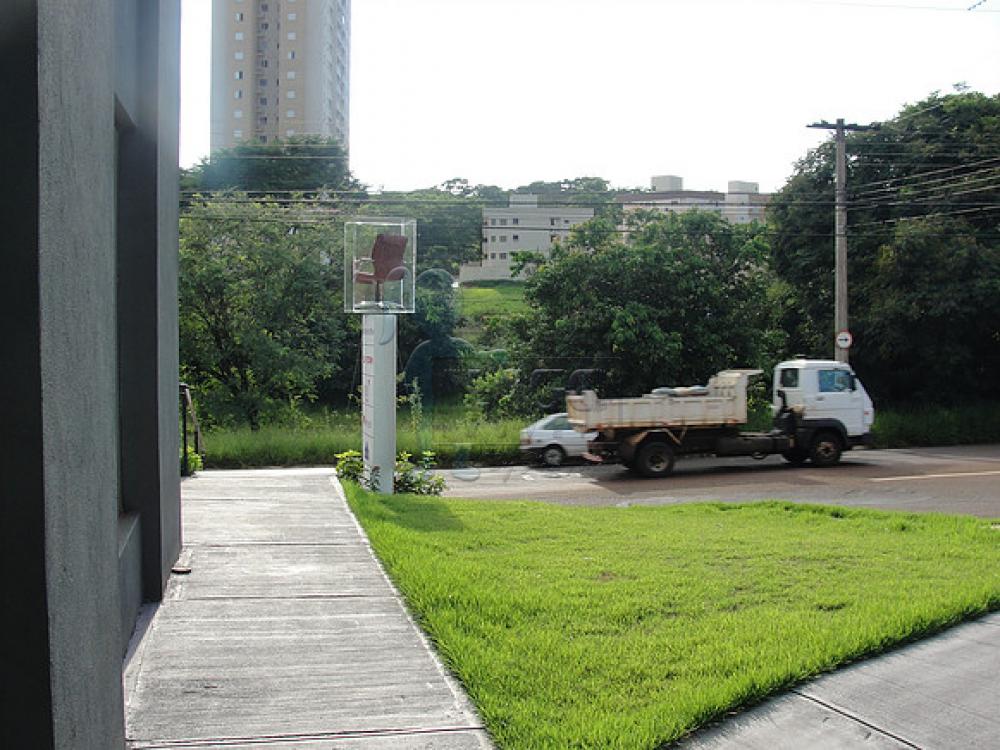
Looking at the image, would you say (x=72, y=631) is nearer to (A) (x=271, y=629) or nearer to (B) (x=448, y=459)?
(A) (x=271, y=629)

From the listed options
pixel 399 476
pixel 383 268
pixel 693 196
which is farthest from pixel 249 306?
pixel 693 196

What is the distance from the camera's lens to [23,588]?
257 centimetres

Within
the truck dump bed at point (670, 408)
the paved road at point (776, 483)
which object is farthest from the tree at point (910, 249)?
the truck dump bed at point (670, 408)

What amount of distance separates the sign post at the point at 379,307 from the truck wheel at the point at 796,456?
1248 centimetres

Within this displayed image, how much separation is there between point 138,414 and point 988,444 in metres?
29.6

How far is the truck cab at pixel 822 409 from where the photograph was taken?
23609 mm

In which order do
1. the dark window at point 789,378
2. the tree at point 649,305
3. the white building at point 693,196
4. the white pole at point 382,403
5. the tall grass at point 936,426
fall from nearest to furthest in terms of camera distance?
the white pole at point 382,403 < the dark window at point 789,378 < the tall grass at point 936,426 < the tree at point 649,305 < the white building at point 693,196

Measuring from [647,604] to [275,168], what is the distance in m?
56.5

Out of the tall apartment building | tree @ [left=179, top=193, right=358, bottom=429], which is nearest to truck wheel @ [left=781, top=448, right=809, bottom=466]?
tree @ [left=179, top=193, right=358, bottom=429]

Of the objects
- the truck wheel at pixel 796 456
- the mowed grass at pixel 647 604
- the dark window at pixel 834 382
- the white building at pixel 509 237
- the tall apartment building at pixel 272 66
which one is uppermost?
the tall apartment building at pixel 272 66

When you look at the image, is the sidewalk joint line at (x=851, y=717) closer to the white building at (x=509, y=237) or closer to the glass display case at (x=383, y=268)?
the glass display case at (x=383, y=268)

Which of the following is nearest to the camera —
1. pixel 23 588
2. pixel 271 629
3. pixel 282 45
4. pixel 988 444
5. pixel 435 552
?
pixel 23 588

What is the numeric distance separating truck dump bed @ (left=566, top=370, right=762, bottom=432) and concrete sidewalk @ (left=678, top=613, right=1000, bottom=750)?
1563cm

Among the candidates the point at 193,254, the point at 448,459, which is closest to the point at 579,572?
the point at 448,459
